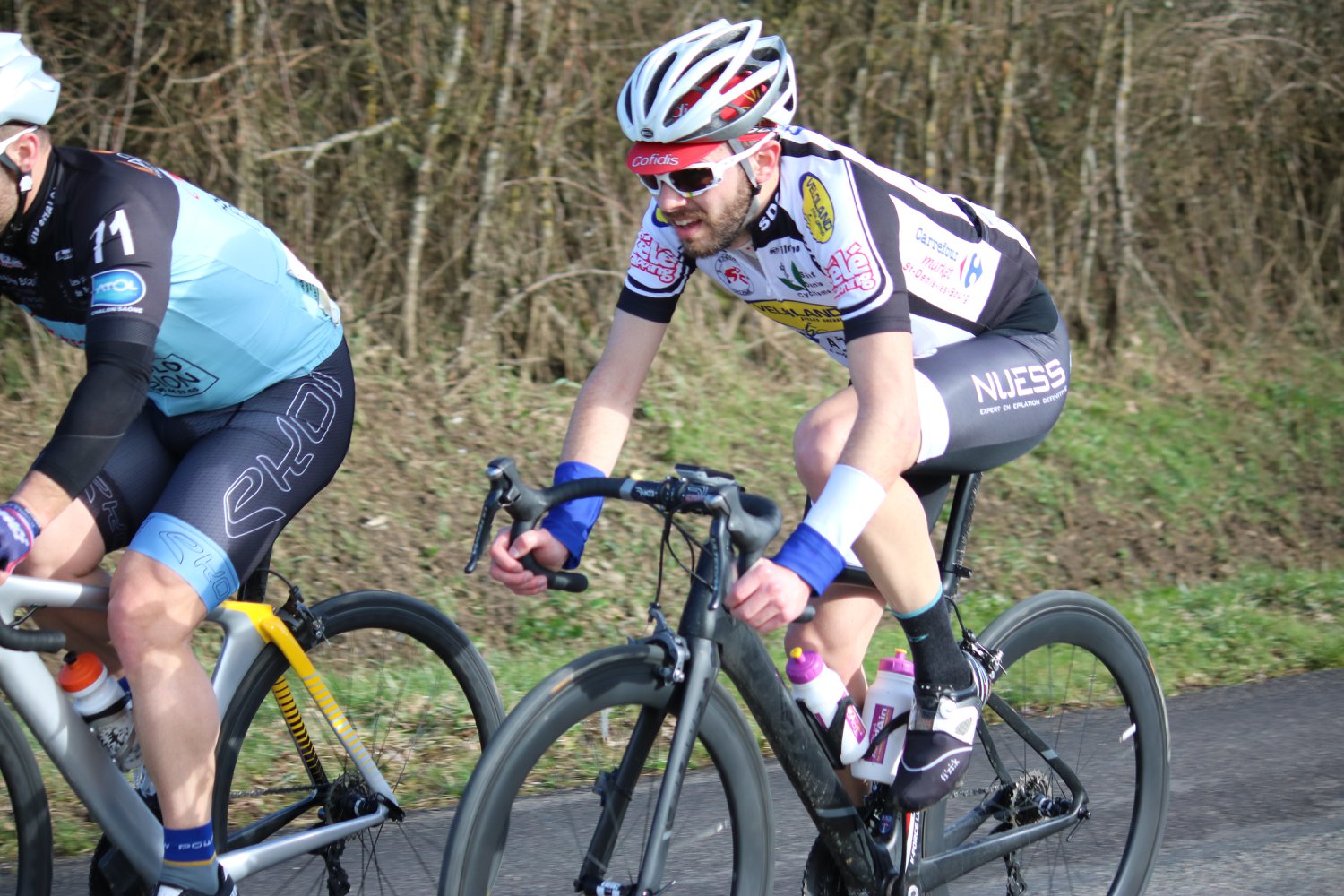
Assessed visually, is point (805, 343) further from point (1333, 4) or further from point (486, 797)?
point (486, 797)

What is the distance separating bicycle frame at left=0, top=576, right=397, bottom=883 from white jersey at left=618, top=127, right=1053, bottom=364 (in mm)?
1182

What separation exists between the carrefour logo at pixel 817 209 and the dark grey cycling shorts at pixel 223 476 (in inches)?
52.4

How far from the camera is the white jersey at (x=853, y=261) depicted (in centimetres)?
287

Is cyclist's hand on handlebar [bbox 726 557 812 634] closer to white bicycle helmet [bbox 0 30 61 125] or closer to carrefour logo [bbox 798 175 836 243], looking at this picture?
carrefour logo [bbox 798 175 836 243]

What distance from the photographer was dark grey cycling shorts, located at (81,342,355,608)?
10.2 ft

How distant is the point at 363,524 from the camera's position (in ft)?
21.9

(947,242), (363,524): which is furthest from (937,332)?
(363,524)

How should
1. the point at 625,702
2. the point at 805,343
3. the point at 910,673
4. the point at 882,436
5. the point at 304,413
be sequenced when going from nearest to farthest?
the point at 625,702
the point at 882,436
the point at 910,673
the point at 304,413
the point at 805,343

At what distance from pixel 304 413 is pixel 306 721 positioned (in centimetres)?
78

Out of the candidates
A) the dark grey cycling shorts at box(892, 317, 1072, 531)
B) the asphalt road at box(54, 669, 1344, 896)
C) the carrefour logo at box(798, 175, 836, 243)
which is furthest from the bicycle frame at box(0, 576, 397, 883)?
the carrefour logo at box(798, 175, 836, 243)

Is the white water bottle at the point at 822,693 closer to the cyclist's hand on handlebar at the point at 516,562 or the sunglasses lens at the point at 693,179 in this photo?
the cyclist's hand on handlebar at the point at 516,562

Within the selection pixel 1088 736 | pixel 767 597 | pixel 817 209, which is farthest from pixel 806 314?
pixel 1088 736

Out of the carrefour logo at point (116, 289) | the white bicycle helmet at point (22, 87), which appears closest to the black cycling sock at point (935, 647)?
the carrefour logo at point (116, 289)

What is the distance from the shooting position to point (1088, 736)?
3518 mm
